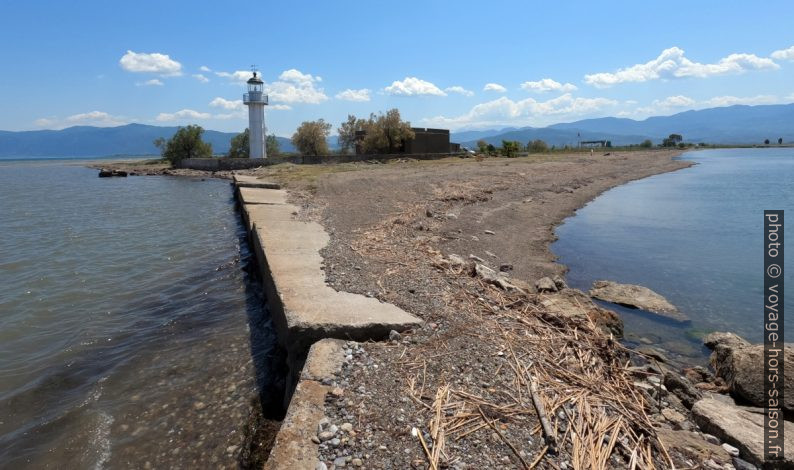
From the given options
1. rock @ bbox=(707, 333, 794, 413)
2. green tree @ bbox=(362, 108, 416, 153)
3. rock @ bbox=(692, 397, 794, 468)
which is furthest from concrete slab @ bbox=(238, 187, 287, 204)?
green tree @ bbox=(362, 108, 416, 153)

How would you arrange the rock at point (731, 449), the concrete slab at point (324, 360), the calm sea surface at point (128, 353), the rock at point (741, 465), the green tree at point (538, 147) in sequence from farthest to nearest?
1. the green tree at point (538, 147)
2. the calm sea surface at point (128, 353)
3. the concrete slab at point (324, 360)
4. the rock at point (731, 449)
5. the rock at point (741, 465)

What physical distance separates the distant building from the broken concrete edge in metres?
45.7

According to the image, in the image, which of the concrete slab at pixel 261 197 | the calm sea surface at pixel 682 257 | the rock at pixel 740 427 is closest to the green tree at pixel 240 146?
the concrete slab at pixel 261 197

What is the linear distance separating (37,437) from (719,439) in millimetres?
6230

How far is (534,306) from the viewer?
609 cm

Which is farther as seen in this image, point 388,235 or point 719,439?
point 388,235

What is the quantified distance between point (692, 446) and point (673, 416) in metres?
0.55

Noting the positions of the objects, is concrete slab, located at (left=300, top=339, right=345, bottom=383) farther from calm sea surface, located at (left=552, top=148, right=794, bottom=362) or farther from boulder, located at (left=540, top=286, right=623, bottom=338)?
calm sea surface, located at (left=552, top=148, right=794, bottom=362)

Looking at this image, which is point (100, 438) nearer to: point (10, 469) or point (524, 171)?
point (10, 469)

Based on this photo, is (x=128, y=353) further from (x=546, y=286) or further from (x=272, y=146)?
(x=272, y=146)

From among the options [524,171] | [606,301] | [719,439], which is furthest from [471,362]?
[524,171]

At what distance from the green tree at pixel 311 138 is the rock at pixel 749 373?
163 ft

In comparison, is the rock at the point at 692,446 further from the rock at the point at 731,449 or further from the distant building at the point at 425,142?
the distant building at the point at 425,142

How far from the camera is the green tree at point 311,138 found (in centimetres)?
5197
